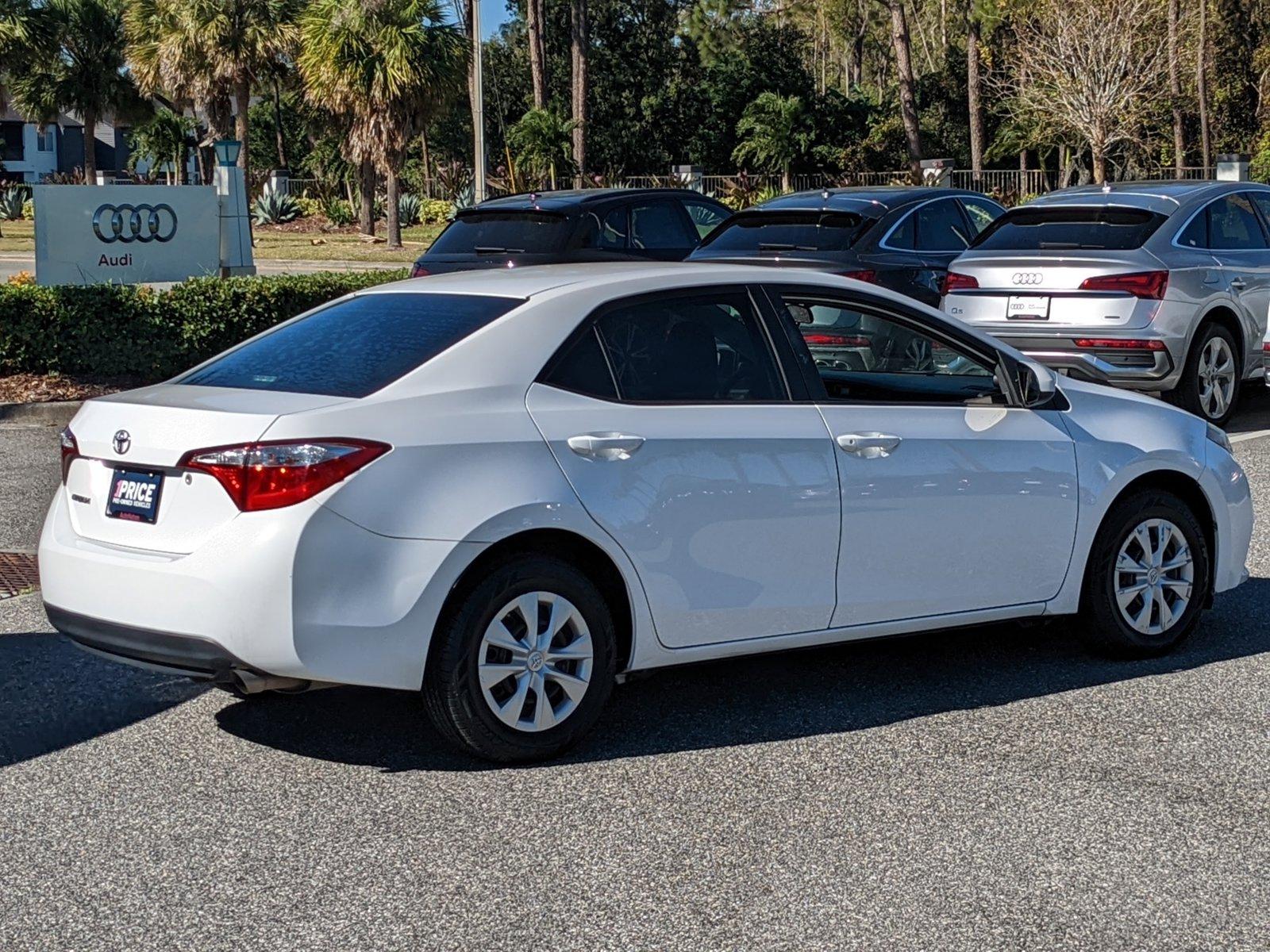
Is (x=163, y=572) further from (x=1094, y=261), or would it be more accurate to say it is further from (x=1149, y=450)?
(x=1094, y=261)

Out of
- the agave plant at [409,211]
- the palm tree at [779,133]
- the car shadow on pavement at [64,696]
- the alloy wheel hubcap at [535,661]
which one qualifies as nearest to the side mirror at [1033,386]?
the alloy wheel hubcap at [535,661]

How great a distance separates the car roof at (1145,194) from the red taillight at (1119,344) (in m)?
1.16

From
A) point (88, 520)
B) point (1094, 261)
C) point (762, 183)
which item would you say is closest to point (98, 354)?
point (1094, 261)

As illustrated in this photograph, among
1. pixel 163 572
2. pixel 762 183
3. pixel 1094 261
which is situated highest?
pixel 762 183

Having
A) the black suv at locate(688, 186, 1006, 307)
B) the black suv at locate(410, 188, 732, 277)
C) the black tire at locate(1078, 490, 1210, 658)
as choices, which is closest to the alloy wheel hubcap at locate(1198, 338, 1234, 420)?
the black suv at locate(688, 186, 1006, 307)

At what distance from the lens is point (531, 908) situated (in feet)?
13.9

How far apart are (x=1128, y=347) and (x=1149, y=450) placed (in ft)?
17.1

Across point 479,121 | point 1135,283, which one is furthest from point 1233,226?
point 479,121

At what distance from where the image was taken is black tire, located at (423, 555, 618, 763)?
200 inches

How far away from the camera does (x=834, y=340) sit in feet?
22.4

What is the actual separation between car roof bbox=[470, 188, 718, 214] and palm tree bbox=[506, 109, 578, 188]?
3169 centimetres

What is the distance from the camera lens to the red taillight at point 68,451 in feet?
17.8

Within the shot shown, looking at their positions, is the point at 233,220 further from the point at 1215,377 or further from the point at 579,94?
the point at 579,94

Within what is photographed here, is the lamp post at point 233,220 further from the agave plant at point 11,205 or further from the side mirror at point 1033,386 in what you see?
the agave plant at point 11,205
